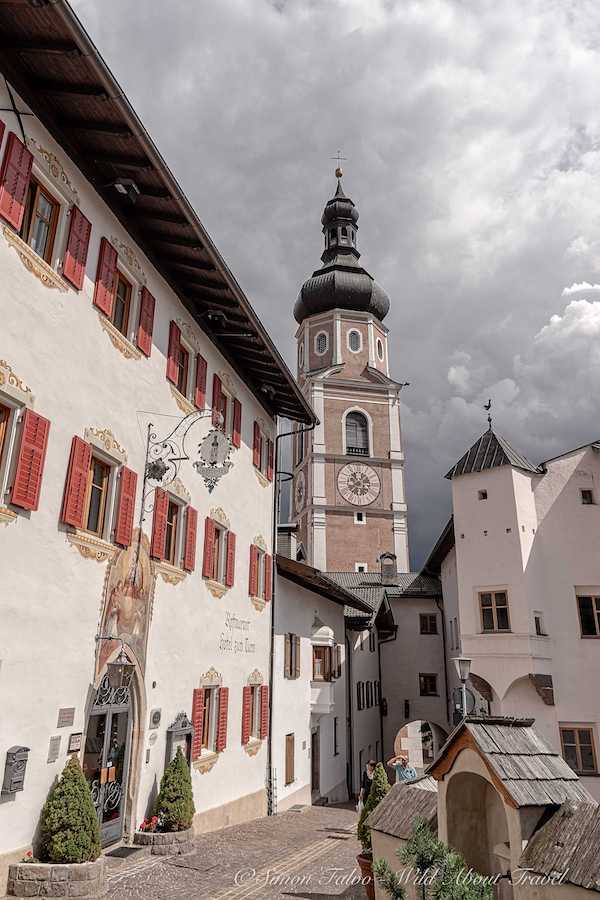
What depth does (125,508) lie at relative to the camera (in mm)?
12078

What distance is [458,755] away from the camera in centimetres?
721

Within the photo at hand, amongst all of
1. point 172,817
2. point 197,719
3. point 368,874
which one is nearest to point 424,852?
point 368,874

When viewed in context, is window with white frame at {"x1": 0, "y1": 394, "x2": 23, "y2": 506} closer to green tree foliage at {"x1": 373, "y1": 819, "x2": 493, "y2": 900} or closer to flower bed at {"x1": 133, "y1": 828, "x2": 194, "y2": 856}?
green tree foliage at {"x1": 373, "y1": 819, "x2": 493, "y2": 900}

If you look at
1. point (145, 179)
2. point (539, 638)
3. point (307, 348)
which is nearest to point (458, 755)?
point (145, 179)

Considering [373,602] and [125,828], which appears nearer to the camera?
[125,828]

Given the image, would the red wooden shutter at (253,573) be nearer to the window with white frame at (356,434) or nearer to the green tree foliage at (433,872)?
the green tree foliage at (433,872)

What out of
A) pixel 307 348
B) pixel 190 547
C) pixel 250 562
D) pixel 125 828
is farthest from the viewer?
pixel 307 348

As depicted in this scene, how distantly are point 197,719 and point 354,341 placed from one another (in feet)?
156

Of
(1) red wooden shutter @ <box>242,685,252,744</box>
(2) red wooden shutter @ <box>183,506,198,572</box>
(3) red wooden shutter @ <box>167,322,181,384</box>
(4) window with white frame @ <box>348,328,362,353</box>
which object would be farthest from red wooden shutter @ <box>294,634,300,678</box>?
(4) window with white frame @ <box>348,328,362,353</box>

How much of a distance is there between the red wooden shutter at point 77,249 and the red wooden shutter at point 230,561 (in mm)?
8264

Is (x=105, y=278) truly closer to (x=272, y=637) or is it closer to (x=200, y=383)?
(x=200, y=383)

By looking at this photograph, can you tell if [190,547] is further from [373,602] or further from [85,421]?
[373,602]

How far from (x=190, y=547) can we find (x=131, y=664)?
10.8ft

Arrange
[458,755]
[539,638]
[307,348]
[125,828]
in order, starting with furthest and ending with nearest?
[307,348] → [539,638] → [125,828] → [458,755]
